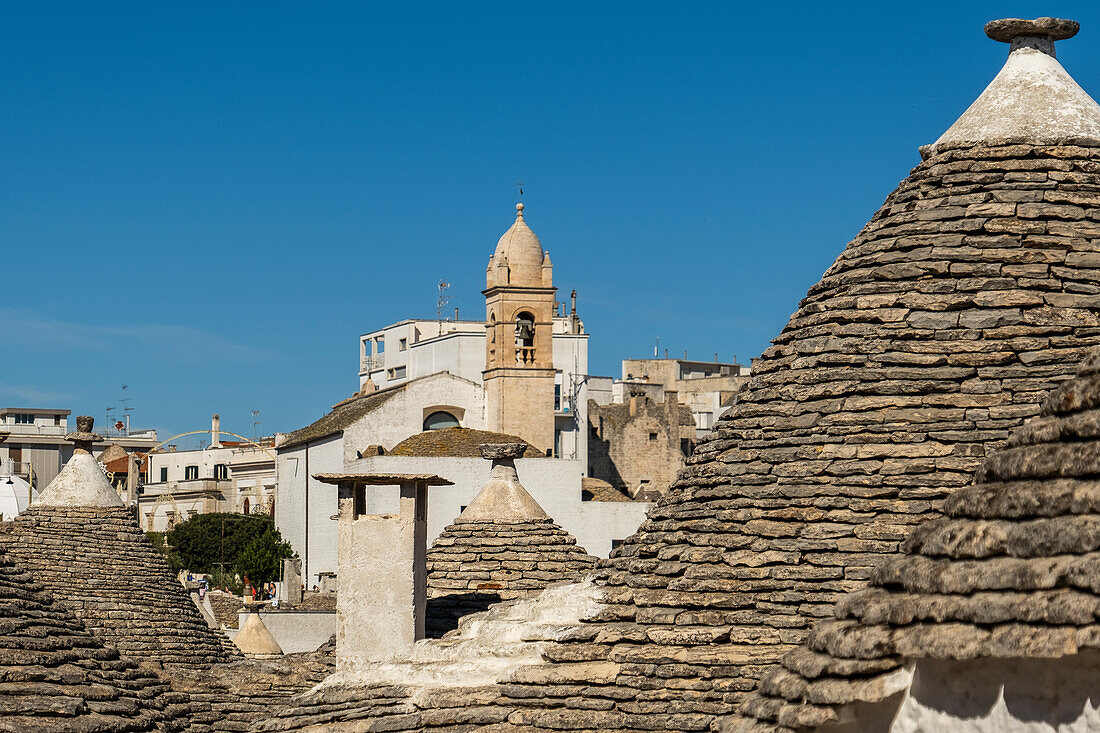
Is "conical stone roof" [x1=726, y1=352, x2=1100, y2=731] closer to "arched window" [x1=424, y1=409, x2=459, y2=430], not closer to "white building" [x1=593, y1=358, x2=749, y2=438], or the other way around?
"arched window" [x1=424, y1=409, x2=459, y2=430]

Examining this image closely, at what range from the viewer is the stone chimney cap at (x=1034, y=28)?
11.8m

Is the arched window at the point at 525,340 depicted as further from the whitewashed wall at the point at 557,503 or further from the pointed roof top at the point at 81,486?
the pointed roof top at the point at 81,486

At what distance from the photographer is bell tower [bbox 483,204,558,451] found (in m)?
69.5

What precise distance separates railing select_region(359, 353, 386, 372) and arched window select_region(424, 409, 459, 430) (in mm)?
28970

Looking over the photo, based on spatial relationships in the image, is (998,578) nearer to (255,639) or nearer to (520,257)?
(255,639)

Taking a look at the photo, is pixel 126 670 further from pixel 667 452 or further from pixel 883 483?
pixel 667 452

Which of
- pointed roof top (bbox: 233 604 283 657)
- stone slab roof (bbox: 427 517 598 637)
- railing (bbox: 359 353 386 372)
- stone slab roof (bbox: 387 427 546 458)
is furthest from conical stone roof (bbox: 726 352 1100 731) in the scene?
railing (bbox: 359 353 386 372)

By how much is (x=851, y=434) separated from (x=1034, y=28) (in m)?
2.75

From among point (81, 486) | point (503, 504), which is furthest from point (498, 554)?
point (81, 486)

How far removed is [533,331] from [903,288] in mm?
59700

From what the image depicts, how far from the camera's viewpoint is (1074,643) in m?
5.75

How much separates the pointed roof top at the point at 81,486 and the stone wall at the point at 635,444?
6581cm

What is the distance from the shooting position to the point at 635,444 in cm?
8981

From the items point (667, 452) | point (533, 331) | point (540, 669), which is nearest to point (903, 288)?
point (540, 669)
